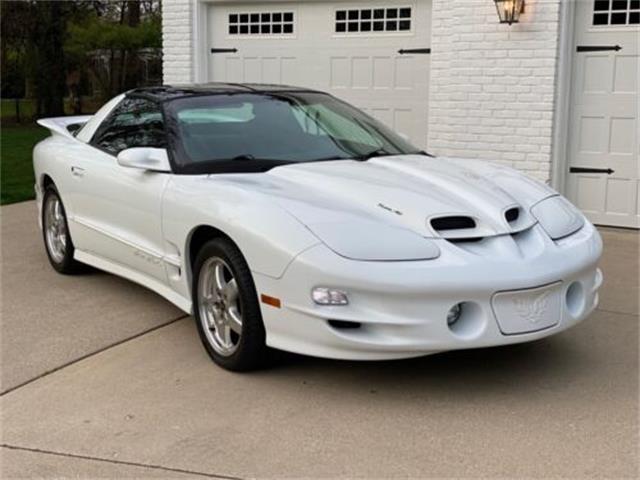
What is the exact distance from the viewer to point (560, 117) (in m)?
8.00

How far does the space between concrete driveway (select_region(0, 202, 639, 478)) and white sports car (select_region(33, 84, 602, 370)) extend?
0.28 meters

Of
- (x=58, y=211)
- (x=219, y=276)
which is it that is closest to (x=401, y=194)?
(x=219, y=276)

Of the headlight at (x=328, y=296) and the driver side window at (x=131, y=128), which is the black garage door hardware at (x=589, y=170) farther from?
the headlight at (x=328, y=296)

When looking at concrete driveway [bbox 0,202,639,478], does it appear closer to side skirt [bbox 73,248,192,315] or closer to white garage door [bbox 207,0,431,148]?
side skirt [bbox 73,248,192,315]

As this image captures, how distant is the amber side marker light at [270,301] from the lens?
12.5ft

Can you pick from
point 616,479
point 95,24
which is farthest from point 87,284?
point 95,24

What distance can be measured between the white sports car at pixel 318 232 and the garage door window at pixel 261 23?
14.5ft

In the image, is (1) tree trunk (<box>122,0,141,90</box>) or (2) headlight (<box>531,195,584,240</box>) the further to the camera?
(1) tree trunk (<box>122,0,141,90</box>)

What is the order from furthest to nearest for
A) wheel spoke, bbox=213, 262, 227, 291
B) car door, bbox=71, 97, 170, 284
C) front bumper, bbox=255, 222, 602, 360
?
1. car door, bbox=71, 97, 170, 284
2. wheel spoke, bbox=213, 262, 227, 291
3. front bumper, bbox=255, 222, 602, 360

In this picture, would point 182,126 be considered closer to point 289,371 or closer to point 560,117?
point 289,371

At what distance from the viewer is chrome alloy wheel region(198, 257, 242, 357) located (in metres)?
4.15

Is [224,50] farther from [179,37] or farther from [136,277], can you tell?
[136,277]

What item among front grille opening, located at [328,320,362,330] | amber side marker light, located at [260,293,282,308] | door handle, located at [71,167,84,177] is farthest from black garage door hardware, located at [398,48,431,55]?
front grille opening, located at [328,320,362,330]

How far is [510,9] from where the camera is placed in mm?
7918
